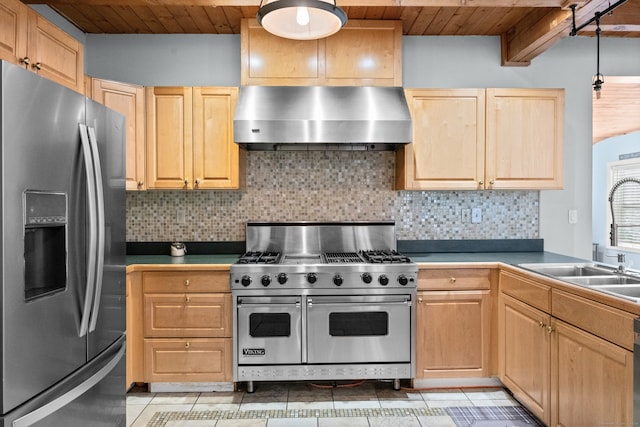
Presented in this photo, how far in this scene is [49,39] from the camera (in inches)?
89.4

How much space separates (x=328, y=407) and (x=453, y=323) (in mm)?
969

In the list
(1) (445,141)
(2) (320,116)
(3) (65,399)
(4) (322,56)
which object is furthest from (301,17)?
(3) (65,399)

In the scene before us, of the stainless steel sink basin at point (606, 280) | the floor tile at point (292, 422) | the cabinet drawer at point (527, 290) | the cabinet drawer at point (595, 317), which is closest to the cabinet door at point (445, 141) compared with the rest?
the cabinet drawer at point (527, 290)

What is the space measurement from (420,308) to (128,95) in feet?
8.02

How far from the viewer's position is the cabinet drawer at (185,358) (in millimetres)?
2818

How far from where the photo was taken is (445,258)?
306 centimetres

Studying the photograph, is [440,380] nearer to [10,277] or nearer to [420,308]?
[420,308]

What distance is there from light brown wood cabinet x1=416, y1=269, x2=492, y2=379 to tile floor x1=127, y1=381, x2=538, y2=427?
177 mm

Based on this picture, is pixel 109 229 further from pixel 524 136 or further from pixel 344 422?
pixel 524 136

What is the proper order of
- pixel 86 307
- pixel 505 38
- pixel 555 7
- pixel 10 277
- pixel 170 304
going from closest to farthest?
1. pixel 10 277
2. pixel 86 307
3. pixel 555 7
4. pixel 170 304
5. pixel 505 38

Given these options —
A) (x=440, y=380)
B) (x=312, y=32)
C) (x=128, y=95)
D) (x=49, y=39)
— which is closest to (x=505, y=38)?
(x=312, y=32)

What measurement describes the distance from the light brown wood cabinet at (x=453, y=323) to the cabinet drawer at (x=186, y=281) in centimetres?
130

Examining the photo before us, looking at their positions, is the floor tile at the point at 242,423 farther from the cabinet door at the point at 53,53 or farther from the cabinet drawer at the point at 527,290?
the cabinet door at the point at 53,53

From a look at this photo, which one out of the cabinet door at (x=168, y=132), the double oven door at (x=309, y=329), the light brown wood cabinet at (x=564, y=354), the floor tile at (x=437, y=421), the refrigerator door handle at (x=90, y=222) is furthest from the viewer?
the cabinet door at (x=168, y=132)
